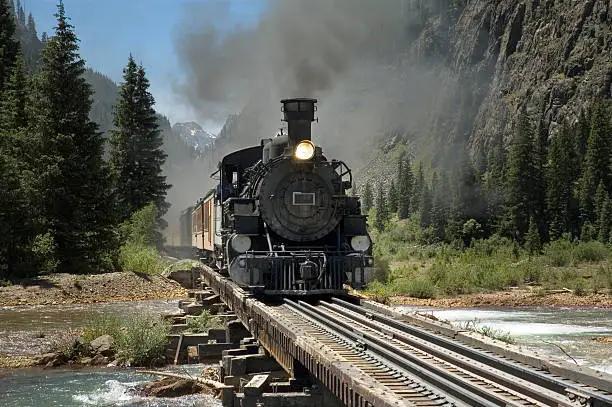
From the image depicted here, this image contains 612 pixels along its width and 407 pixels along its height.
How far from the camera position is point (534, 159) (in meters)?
59.9

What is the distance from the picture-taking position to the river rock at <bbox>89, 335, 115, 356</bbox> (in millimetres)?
16033

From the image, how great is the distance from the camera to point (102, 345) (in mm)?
16359

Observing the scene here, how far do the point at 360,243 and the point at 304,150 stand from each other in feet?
7.31

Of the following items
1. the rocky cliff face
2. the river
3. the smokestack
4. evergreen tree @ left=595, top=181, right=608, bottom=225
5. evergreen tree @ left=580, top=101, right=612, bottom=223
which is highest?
the rocky cliff face

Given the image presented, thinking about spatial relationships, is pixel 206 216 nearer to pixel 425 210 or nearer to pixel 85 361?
pixel 85 361

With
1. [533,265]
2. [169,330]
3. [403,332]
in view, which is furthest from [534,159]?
[403,332]

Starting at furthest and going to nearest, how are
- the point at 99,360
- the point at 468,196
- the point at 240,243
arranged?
the point at 468,196
the point at 99,360
the point at 240,243

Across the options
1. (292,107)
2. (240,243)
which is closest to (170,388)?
(240,243)

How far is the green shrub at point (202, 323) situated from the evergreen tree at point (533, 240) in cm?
4132

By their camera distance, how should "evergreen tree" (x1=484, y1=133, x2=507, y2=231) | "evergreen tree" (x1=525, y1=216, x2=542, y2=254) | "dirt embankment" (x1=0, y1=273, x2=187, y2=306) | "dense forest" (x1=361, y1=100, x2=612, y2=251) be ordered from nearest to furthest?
1. "dirt embankment" (x1=0, y1=273, x2=187, y2=306)
2. "evergreen tree" (x1=525, y1=216, x2=542, y2=254)
3. "dense forest" (x1=361, y1=100, x2=612, y2=251)
4. "evergreen tree" (x1=484, y1=133, x2=507, y2=231)

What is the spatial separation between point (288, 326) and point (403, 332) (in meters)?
1.55

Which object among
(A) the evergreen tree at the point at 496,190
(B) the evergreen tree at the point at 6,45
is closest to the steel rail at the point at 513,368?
(B) the evergreen tree at the point at 6,45

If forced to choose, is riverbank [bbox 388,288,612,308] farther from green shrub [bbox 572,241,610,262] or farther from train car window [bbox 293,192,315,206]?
train car window [bbox 293,192,315,206]

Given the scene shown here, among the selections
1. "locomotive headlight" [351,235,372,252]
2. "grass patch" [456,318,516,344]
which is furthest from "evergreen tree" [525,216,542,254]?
"locomotive headlight" [351,235,372,252]
